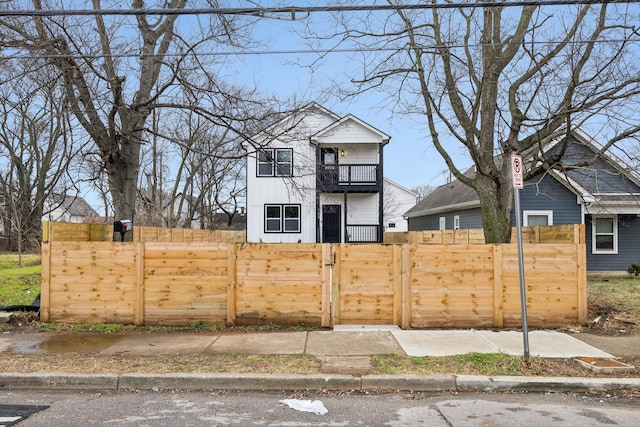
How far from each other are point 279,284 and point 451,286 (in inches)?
115

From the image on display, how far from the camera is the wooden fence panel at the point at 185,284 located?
25.1 ft

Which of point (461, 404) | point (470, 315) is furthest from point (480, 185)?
point (461, 404)

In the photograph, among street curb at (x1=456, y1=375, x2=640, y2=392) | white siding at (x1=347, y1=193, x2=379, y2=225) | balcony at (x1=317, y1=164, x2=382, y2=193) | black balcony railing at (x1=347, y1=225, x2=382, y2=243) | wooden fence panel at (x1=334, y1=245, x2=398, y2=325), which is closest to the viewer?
street curb at (x1=456, y1=375, x2=640, y2=392)

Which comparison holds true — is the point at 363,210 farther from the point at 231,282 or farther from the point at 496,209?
the point at 231,282

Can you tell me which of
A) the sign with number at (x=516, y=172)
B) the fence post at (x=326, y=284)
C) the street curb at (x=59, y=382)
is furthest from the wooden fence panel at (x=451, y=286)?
the street curb at (x=59, y=382)

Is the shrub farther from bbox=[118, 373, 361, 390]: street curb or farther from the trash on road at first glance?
the trash on road

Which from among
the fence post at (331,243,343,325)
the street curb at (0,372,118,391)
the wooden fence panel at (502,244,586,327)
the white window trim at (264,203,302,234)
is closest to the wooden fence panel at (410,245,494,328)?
the wooden fence panel at (502,244,586,327)

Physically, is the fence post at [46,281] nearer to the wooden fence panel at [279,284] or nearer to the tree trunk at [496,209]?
the wooden fence panel at [279,284]

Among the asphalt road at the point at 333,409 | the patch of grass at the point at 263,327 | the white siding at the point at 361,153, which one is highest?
the white siding at the point at 361,153

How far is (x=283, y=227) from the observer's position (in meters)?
23.7

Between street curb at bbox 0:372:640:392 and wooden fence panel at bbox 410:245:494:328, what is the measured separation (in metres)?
2.46

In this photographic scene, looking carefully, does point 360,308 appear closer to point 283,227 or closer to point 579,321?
point 579,321

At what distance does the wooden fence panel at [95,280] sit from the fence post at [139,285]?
0.08 metres

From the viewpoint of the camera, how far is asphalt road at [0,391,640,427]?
164 inches
